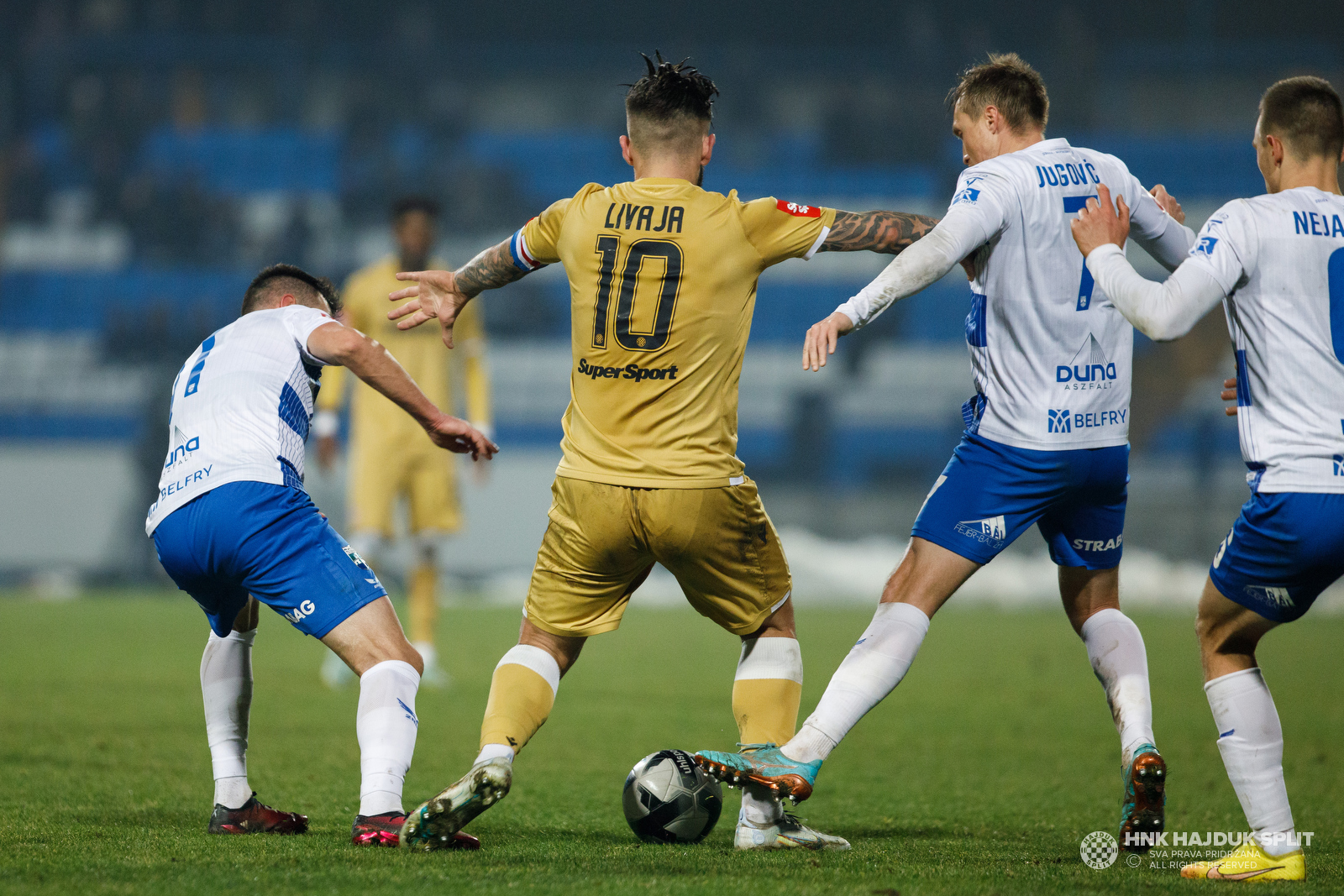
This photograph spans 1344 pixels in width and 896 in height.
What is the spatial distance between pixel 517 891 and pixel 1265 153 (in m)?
2.90

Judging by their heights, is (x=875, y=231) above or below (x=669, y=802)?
above

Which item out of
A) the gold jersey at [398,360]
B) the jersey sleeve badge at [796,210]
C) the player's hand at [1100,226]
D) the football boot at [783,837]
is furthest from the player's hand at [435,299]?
the gold jersey at [398,360]

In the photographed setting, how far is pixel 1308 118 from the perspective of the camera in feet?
12.0

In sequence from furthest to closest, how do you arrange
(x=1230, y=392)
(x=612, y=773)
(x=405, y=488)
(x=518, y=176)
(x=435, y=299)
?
(x=518, y=176) → (x=405, y=488) → (x=612, y=773) → (x=435, y=299) → (x=1230, y=392)

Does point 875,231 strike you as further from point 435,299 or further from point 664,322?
point 435,299

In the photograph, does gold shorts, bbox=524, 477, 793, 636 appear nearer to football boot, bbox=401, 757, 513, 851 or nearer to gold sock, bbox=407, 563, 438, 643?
football boot, bbox=401, 757, 513, 851

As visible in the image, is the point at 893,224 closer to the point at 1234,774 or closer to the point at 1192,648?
the point at 1234,774

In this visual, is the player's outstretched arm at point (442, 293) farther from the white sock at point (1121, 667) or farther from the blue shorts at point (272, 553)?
the white sock at point (1121, 667)

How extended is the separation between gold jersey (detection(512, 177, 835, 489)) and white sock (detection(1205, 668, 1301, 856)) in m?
1.57

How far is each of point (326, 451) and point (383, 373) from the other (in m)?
5.26

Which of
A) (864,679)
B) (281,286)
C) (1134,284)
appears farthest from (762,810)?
(281,286)

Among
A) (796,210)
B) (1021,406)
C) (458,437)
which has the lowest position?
(458,437)

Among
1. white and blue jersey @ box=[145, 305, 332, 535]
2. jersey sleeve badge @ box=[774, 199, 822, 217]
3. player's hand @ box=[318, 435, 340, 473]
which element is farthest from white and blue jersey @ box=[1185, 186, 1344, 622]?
player's hand @ box=[318, 435, 340, 473]

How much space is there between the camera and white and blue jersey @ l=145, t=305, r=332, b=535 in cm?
395
